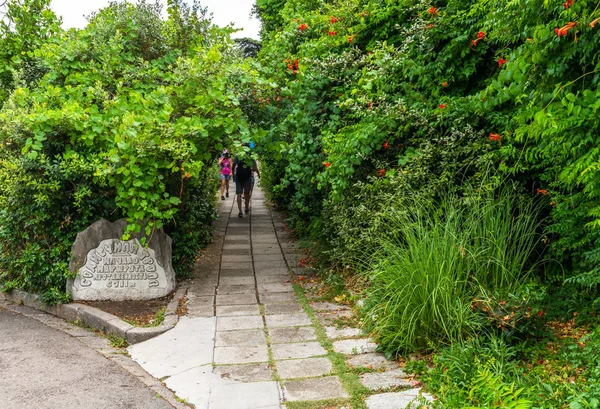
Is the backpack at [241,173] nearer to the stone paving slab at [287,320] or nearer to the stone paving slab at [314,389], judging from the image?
the stone paving slab at [287,320]

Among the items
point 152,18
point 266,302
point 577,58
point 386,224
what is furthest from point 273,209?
point 577,58

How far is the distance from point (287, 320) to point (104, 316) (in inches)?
78.7

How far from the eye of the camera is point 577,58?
12.8 ft

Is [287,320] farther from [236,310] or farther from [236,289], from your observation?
[236,289]

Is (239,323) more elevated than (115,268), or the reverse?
(115,268)

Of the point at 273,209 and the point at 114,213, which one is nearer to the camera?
the point at 114,213

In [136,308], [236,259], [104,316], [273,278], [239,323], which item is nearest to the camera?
[239,323]

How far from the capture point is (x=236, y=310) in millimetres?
5984

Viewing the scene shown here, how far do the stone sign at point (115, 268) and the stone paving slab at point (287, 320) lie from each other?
1.62 m

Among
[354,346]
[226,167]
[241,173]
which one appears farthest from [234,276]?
[226,167]

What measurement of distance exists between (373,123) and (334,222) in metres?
1.37

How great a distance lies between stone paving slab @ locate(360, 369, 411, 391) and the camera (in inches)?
156

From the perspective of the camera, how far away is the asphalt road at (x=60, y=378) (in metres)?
4.07

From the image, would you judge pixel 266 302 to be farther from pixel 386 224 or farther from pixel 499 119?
pixel 499 119
